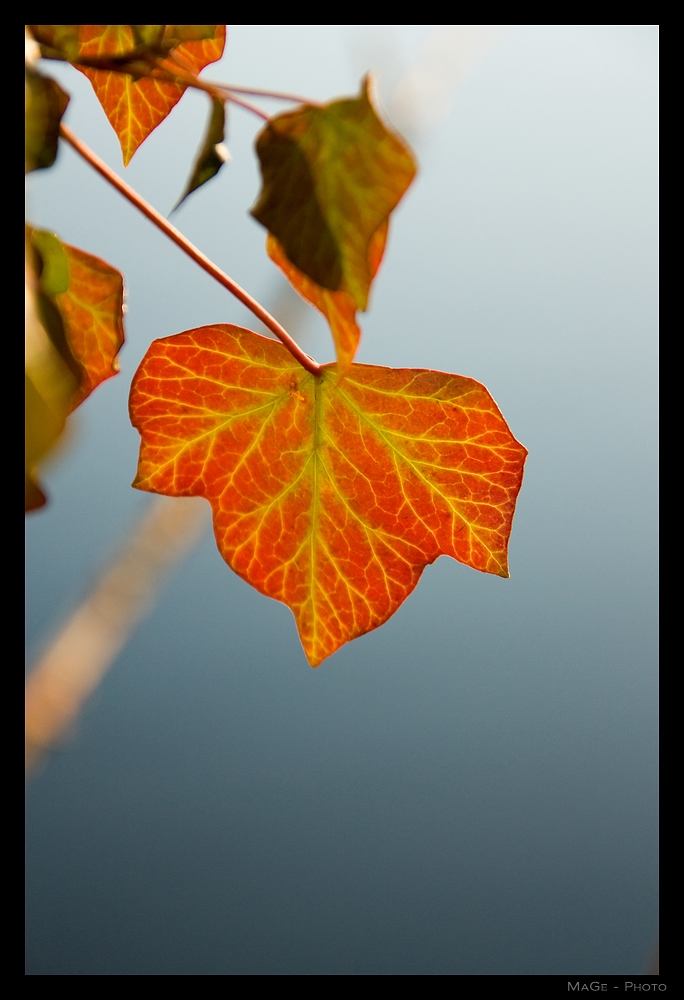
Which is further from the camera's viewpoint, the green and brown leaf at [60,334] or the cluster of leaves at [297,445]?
the cluster of leaves at [297,445]

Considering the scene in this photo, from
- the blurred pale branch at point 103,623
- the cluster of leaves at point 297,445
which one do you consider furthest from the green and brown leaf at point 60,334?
the blurred pale branch at point 103,623

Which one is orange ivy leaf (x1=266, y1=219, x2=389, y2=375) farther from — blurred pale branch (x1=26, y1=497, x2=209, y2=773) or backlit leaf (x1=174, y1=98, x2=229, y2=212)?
blurred pale branch (x1=26, y1=497, x2=209, y2=773)

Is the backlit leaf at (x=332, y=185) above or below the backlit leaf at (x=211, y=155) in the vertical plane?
below

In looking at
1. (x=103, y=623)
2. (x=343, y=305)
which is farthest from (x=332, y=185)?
(x=103, y=623)

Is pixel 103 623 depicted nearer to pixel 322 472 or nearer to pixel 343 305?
pixel 322 472

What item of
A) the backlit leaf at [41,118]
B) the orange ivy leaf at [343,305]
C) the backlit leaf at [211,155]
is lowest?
the orange ivy leaf at [343,305]

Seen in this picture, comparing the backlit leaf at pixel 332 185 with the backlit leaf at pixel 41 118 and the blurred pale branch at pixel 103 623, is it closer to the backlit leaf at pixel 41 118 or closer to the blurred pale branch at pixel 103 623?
the backlit leaf at pixel 41 118
